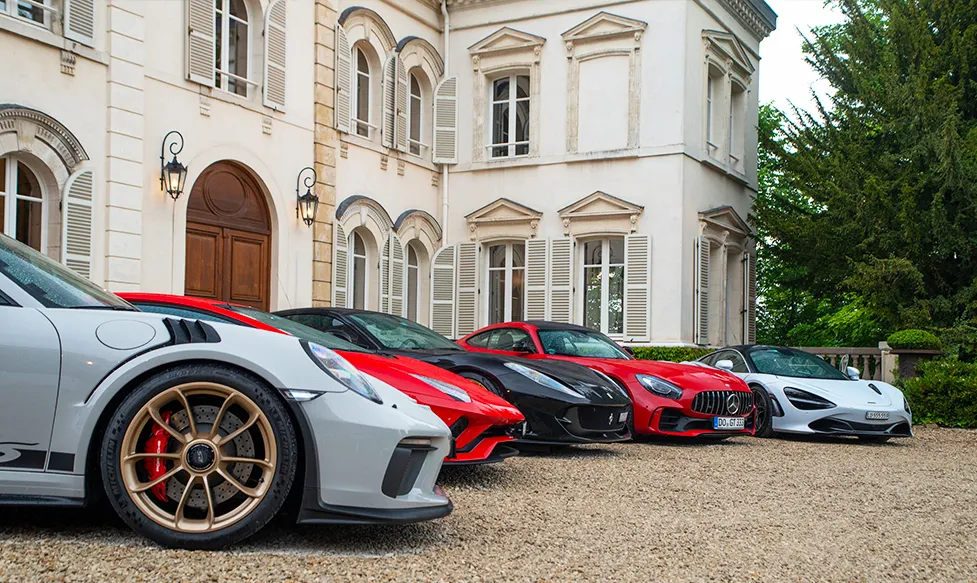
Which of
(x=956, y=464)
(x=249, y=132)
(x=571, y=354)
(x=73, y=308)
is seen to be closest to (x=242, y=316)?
(x=73, y=308)

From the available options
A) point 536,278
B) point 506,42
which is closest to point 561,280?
point 536,278

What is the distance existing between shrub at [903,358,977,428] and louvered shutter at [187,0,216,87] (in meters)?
11.6

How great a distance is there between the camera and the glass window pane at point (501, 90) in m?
22.5

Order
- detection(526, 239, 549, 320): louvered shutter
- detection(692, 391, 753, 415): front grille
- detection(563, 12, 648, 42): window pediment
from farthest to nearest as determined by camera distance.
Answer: detection(526, 239, 549, 320): louvered shutter < detection(563, 12, 648, 42): window pediment < detection(692, 391, 753, 415): front grille

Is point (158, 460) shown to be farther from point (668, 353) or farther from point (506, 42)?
point (506, 42)

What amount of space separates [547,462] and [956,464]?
450 cm

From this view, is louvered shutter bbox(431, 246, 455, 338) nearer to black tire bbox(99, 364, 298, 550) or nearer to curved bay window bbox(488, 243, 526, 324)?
curved bay window bbox(488, 243, 526, 324)

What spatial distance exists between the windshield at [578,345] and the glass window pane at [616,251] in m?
9.13

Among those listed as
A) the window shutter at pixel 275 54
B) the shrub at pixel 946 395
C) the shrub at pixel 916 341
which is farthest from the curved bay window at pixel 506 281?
the shrub at pixel 946 395

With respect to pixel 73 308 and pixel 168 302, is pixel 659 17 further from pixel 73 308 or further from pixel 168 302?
pixel 73 308

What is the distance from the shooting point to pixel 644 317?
20.4 metres

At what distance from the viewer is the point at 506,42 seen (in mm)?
21969

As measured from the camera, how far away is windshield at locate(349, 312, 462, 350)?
8.80 meters

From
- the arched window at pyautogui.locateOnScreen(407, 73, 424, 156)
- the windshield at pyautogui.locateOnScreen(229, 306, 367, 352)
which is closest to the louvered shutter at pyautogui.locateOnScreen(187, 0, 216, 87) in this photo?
the arched window at pyautogui.locateOnScreen(407, 73, 424, 156)
